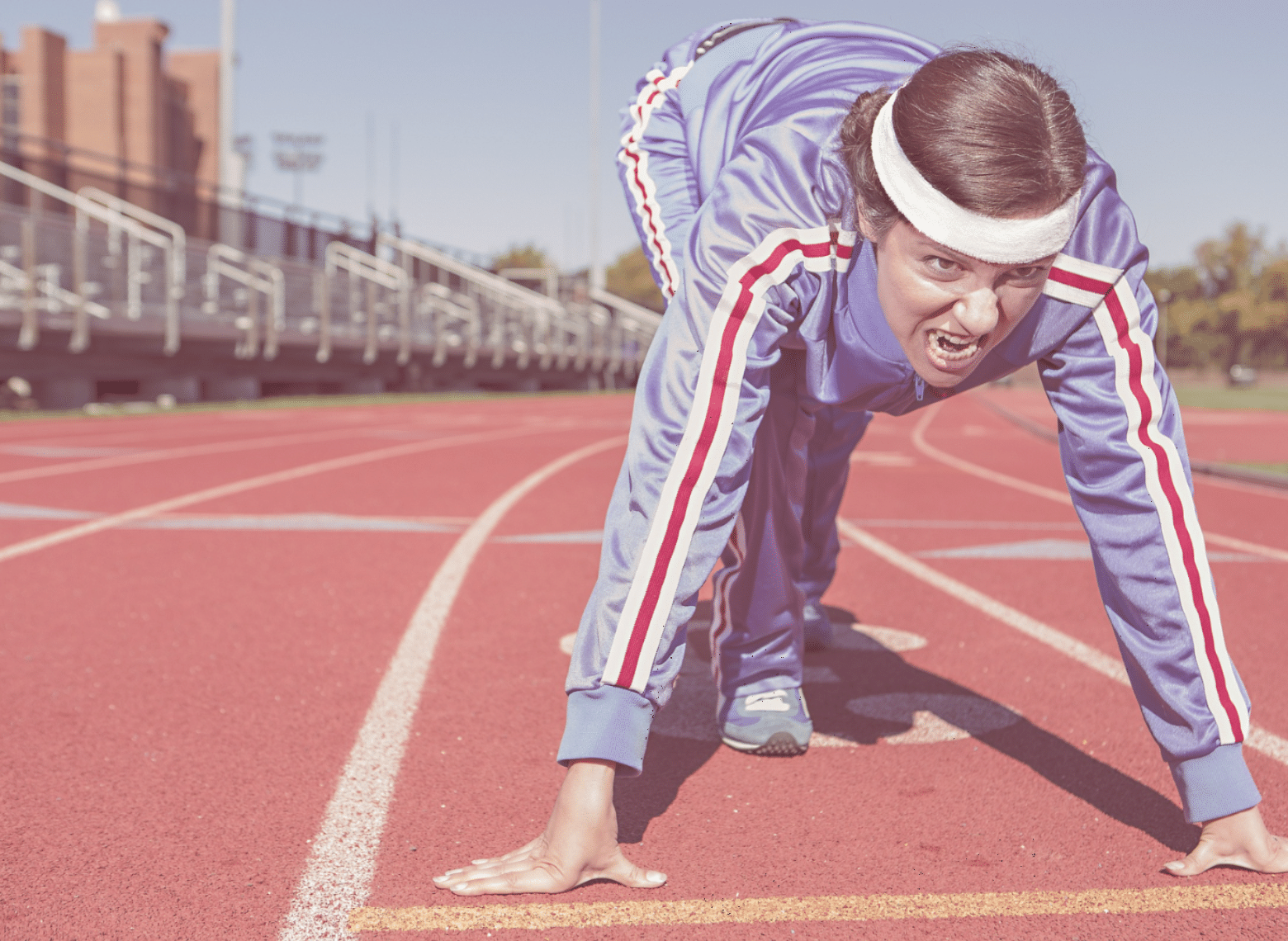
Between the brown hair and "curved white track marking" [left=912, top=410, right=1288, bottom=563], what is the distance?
7.48 ft

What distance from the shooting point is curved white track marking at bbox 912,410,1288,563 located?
7168 mm

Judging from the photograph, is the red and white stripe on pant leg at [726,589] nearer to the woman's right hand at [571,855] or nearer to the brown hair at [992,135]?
the woman's right hand at [571,855]

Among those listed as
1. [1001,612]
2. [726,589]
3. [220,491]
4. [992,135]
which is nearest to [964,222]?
[992,135]

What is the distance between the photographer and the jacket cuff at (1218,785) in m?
2.48

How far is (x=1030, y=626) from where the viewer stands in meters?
5.00

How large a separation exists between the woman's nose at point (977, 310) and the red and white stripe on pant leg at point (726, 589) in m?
1.25

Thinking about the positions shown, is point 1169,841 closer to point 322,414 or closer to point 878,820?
point 878,820

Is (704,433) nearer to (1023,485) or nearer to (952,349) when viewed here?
(952,349)

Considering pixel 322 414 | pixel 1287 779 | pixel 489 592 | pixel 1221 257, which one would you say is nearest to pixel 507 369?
pixel 322 414

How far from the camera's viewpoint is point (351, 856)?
258 cm

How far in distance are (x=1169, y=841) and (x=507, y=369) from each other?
37156 mm

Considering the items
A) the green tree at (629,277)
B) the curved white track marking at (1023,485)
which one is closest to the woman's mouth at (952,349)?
the curved white track marking at (1023,485)

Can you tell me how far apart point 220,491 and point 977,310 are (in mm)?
7854

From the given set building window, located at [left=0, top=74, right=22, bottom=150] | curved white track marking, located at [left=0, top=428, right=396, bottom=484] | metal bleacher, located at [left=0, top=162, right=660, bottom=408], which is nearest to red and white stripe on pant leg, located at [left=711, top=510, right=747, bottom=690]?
curved white track marking, located at [left=0, top=428, right=396, bottom=484]
